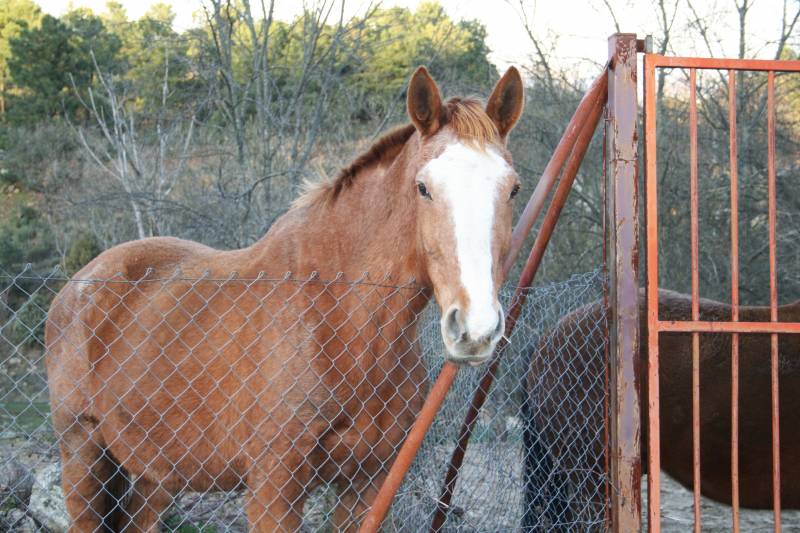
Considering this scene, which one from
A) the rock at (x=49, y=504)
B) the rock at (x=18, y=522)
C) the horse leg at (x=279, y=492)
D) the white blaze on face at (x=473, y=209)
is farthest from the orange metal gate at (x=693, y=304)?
the rock at (x=18, y=522)

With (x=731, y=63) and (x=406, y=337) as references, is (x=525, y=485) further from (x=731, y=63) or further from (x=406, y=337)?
(x=731, y=63)

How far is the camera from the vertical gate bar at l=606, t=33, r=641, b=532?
2.73 metres

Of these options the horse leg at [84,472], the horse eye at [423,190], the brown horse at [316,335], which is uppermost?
the horse eye at [423,190]

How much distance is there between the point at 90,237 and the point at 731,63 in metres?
12.1

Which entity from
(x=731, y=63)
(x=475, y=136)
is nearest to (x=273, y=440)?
(x=475, y=136)

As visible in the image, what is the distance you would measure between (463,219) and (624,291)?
801 millimetres

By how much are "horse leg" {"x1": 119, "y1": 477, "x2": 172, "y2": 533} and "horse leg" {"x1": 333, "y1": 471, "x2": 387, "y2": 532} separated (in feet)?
4.01

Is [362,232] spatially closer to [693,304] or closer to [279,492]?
[279,492]

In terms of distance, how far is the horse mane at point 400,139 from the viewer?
2.69 meters

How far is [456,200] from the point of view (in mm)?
2439

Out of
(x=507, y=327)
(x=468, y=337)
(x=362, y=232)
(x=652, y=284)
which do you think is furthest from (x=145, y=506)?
(x=652, y=284)

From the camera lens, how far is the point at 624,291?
2770 millimetres

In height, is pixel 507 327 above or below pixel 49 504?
above

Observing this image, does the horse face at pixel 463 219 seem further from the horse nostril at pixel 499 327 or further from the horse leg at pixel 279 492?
the horse leg at pixel 279 492
